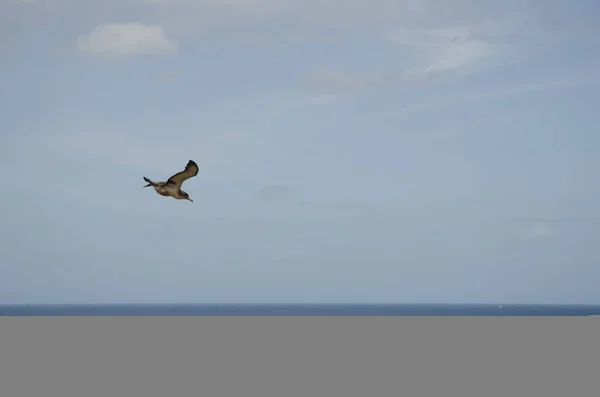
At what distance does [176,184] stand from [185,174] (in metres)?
0.40

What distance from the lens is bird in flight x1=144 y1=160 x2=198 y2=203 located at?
1845cm

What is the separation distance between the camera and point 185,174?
18.5 m

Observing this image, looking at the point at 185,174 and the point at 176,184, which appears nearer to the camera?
the point at 185,174

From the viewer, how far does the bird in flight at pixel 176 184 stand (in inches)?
727

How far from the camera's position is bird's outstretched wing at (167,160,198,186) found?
18.4 m

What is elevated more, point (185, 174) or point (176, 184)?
point (185, 174)
